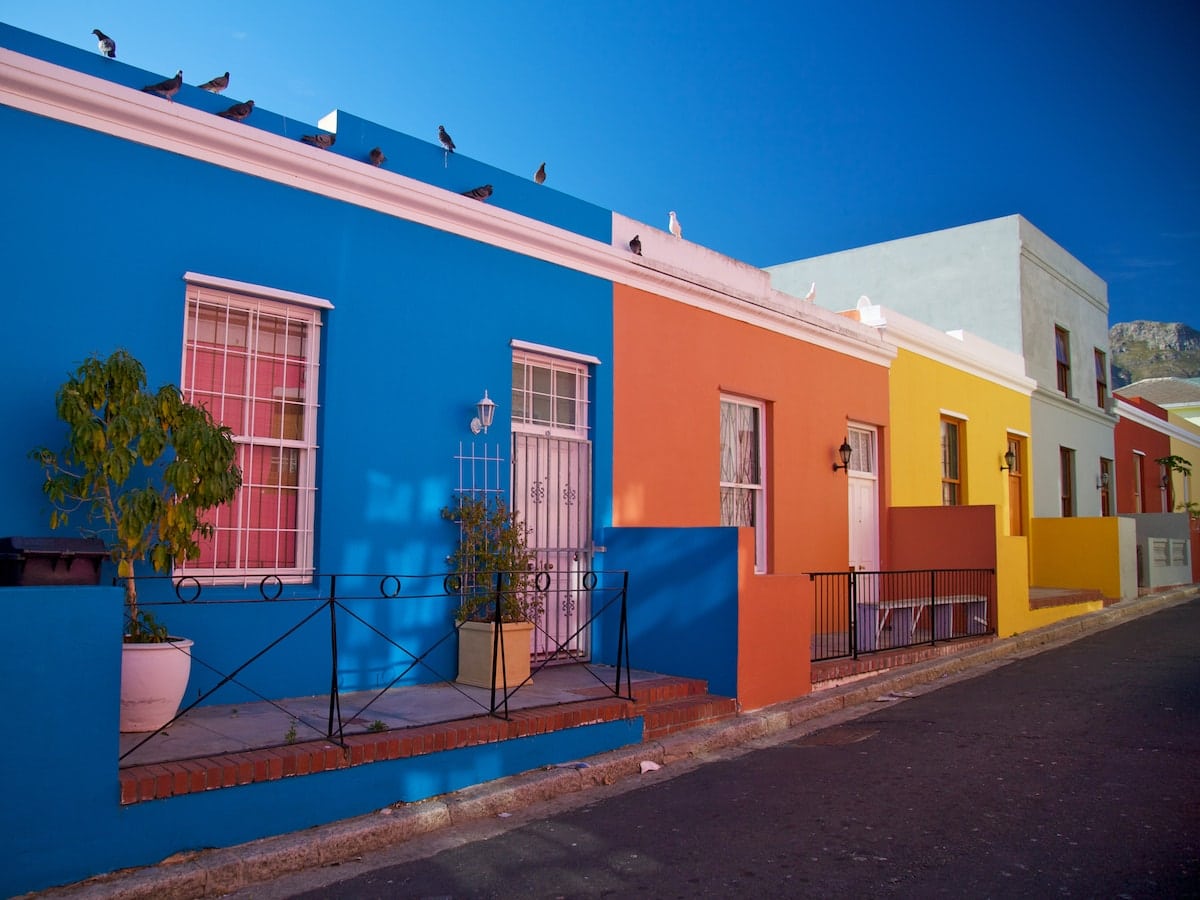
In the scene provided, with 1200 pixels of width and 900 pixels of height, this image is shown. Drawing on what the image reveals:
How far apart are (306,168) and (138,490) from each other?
265 cm

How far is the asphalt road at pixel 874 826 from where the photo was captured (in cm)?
439

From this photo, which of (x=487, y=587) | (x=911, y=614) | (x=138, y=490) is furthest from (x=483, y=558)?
(x=911, y=614)

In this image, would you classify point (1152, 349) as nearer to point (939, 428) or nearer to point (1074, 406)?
point (1074, 406)

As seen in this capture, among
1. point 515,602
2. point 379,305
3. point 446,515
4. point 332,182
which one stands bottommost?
point 515,602

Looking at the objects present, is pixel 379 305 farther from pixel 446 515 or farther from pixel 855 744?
pixel 855 744

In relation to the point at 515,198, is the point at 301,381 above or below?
below

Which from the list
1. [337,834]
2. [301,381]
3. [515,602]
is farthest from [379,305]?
[337,834]

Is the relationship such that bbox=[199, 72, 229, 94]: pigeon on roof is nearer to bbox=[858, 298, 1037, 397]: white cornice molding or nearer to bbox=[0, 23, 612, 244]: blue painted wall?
bbox=[0, 23, 612, 244]: blue painted wall

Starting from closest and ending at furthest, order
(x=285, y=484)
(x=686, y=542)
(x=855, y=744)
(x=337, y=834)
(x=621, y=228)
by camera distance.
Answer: (x=337, y=834)
(x=285, y=484)
(x=855, y=744)
(x=686, y=542)
(x=621, y=228)

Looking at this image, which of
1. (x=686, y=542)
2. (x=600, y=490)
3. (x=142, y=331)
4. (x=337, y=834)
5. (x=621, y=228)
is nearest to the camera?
(x=337, y=834)

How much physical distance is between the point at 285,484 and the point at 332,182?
2199mm

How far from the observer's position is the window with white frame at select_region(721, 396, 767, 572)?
34.4ft

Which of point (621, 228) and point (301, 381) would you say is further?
point (621, 228)

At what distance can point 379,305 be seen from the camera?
7094mm
